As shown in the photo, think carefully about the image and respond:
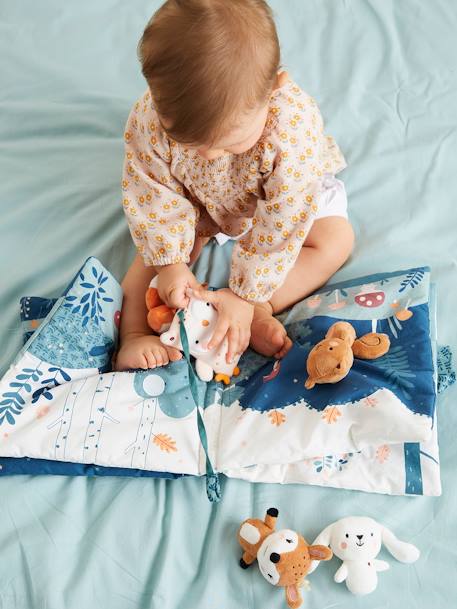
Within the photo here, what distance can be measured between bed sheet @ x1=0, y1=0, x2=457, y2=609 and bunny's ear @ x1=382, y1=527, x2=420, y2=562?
1 cm

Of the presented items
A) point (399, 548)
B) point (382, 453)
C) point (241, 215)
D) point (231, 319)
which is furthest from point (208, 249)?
point (399, 548)

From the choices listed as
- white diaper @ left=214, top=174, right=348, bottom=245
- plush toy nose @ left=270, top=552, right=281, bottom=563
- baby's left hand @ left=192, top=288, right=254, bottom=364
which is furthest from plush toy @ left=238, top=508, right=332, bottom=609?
white diaper @ left=214, top=174, right=348, bottom=245

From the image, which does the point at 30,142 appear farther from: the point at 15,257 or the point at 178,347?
the point at 178,347

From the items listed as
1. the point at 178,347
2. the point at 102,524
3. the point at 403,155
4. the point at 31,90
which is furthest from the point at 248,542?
the point at 31,90

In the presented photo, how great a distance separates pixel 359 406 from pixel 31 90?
0.95m

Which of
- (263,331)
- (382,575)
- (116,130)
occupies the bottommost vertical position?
(382,575)

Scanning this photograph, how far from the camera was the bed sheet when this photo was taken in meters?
0.78

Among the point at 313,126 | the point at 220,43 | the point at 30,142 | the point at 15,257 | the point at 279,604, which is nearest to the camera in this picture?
the point at 220,43

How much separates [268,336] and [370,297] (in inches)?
6.4

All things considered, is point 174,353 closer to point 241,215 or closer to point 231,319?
point 231,319

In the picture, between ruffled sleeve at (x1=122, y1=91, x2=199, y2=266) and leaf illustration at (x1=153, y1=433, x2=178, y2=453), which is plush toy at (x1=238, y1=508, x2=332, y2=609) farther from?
ruffled sleeve at (x1=122, y1=91, x2=199, y2=266)

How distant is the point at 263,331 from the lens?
0.95 meters

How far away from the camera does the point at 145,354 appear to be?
3.04 ft

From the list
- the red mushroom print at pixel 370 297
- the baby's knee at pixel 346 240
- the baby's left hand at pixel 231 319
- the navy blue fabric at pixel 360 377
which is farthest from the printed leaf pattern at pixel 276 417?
the baby's knee at pixel 346 240
